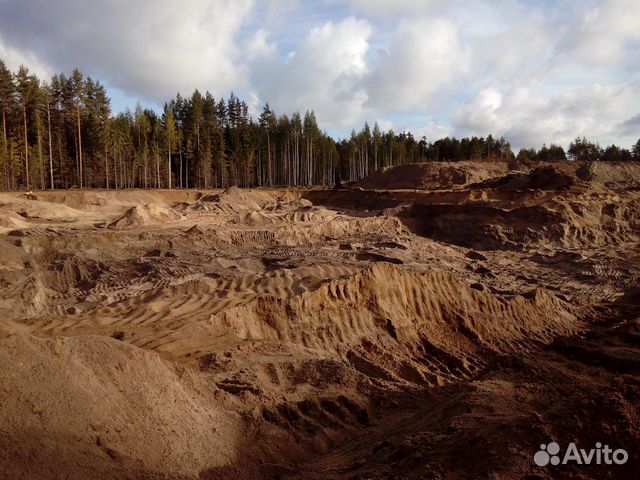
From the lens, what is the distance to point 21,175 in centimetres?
4122

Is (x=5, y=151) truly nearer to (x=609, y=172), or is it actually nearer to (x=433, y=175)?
(x=433, y=175)

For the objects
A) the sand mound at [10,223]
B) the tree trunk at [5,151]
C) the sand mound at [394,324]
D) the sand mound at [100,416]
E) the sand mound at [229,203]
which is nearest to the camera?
the sand mound at [100,416]

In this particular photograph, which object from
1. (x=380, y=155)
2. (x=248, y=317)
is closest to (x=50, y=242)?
(x=248, y=317)

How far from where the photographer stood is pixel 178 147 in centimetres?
5134

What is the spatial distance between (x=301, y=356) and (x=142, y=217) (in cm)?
1708

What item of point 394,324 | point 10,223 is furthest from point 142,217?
point 394,324

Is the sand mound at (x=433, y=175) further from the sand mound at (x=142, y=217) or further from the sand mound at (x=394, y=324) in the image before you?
the sand mound at (x=394, y=324)

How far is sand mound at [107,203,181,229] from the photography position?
22080mm

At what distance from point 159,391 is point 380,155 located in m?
66.1

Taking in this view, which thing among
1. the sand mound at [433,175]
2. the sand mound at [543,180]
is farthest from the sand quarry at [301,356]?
the sand mound at [433,175]

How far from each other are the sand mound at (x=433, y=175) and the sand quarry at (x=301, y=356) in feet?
66.6

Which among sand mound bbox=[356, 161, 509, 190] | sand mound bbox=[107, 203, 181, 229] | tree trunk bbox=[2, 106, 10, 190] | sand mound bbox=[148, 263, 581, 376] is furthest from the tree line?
sand mound bbox=[148, 263, 581, 376]

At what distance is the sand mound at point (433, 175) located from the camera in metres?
42.0

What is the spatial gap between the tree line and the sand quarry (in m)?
23.0
